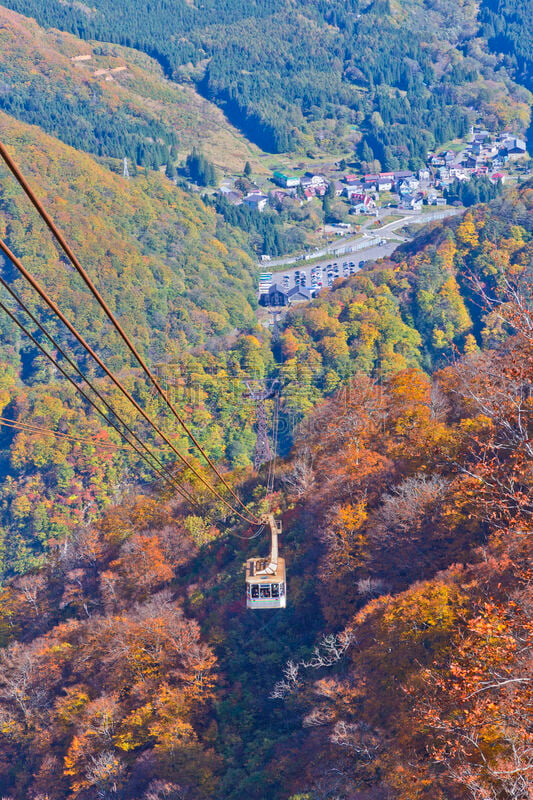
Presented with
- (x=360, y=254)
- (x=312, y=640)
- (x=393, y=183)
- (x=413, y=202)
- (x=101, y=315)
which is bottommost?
(x=101, y=315)

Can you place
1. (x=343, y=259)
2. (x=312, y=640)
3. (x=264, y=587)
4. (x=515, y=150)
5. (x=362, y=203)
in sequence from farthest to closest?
(x=515, y=150)
(x=362, y=203)
(x=343, y=259)
(x=312, y=640)
(x=264, y=587)

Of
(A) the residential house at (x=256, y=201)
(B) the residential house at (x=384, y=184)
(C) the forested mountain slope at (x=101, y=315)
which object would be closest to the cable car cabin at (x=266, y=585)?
(C) the forested mountain slope at (x=101, y=315)

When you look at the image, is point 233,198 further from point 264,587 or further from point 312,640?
point 264,587

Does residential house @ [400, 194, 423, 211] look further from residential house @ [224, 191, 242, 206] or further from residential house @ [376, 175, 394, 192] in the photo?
residential house @ [224, 191, 242, 206]

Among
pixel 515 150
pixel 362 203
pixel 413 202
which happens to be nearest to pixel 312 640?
pixel 413 202

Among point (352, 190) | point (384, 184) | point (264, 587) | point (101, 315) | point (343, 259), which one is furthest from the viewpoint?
point (384, 184)
